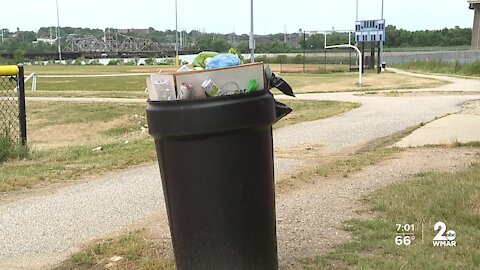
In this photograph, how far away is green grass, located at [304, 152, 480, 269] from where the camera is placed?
406 cm

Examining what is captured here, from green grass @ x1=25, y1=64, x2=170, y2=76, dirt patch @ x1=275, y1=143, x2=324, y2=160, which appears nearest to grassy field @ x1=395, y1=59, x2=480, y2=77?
green grass @ x1=25, y1=64, x2=170, y2=76

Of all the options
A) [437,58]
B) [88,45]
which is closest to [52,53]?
[88,45]

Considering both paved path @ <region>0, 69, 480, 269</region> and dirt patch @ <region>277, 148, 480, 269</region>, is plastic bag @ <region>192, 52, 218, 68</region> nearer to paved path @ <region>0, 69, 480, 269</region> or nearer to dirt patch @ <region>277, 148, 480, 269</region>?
dirt patch @ <region>277, 148, 480, 269</region>

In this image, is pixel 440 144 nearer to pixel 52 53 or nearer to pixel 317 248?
pixel 317 248

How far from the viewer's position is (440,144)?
9.35 metres

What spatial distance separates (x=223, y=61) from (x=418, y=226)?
225 centimetres

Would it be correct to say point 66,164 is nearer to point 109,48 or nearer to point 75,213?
point 75,213

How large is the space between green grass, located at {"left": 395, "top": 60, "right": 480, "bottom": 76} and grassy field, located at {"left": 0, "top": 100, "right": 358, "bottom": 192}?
1022 inches

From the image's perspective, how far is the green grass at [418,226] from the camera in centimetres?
406

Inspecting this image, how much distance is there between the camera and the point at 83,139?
15.4m

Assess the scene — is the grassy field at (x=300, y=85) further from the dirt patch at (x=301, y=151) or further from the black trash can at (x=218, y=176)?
the black trash can at (x=218, y=176)

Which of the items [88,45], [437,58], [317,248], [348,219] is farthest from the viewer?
[88,45]

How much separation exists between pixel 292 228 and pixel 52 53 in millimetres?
119763

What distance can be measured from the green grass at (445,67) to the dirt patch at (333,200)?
35.7 metres
